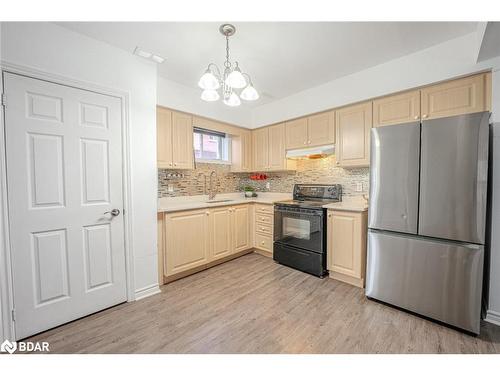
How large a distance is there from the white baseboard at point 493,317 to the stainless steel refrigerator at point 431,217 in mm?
375

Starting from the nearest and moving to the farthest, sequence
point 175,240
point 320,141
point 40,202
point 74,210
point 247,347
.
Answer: point 247,347, point 40,202, point 74,210, point 175,240, point 320,141

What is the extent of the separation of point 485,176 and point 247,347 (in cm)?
210

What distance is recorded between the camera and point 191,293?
2.23 metres

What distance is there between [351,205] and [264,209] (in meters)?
1.22

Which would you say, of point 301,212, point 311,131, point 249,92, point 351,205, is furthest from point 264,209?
point 249,92

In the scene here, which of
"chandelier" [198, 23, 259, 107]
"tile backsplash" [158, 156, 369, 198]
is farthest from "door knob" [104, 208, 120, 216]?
"chandelier" [198, 23, 259, 107]

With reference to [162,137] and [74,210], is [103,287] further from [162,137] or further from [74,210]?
[162,137]

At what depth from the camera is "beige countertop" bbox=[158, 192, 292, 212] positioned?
255 cm

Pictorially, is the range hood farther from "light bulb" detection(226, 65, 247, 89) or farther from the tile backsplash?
"light bulb" detection(226, 65, 247, 89)

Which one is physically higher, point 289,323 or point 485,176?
point 485,176

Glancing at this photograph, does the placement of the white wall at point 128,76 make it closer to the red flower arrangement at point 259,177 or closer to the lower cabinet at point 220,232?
the lower cabinet at point 220,232

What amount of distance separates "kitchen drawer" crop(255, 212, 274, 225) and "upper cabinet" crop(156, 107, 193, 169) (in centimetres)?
127
